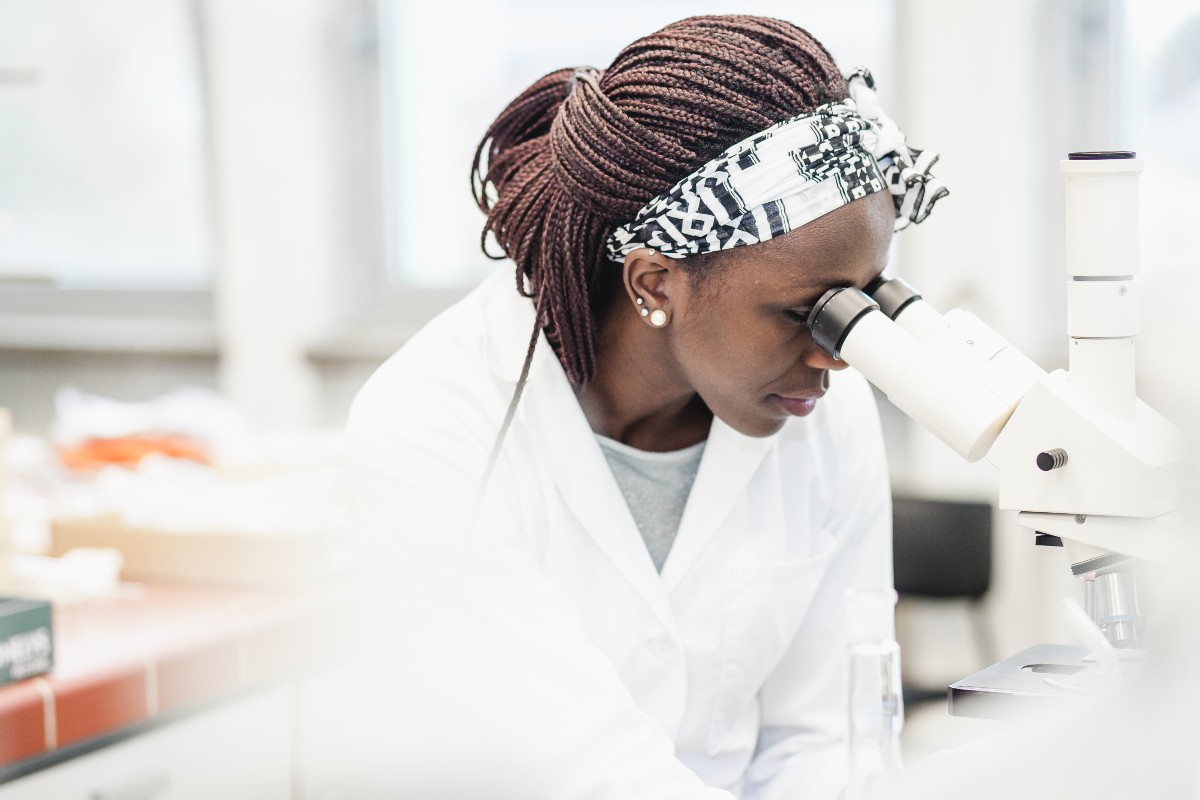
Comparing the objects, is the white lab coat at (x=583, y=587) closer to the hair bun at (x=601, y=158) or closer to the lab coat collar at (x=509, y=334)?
the lab coat collar at (x=509, y=334)

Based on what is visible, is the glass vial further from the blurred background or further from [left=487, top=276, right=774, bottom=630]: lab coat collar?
the blurred background

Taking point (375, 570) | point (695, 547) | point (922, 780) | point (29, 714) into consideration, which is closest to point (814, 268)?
point (695, 547)

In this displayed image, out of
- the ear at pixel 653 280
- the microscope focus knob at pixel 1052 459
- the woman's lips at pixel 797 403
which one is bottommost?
the microscope focus knob at pixel 1052 459

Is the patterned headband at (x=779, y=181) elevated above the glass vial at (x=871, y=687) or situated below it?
above

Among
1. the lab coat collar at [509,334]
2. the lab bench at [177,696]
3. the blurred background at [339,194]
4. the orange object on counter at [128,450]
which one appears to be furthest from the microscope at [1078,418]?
the orange object on counter at [128,450]

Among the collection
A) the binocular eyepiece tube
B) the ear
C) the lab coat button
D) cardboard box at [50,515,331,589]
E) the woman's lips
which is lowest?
the lab coat button

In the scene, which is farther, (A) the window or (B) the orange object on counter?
(A) the window

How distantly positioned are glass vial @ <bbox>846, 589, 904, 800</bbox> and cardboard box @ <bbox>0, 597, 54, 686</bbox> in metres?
0.90

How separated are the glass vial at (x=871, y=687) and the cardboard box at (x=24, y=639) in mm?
896

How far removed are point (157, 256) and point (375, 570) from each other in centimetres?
237

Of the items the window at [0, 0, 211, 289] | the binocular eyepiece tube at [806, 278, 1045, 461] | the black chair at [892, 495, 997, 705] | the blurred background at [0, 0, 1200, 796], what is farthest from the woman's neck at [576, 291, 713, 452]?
the window at [0, 0, 211, 289]

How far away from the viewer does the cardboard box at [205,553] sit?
5.62 ft

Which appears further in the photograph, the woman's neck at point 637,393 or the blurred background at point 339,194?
the blurred background at point 339,194

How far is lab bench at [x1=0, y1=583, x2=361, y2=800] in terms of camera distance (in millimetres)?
1327
